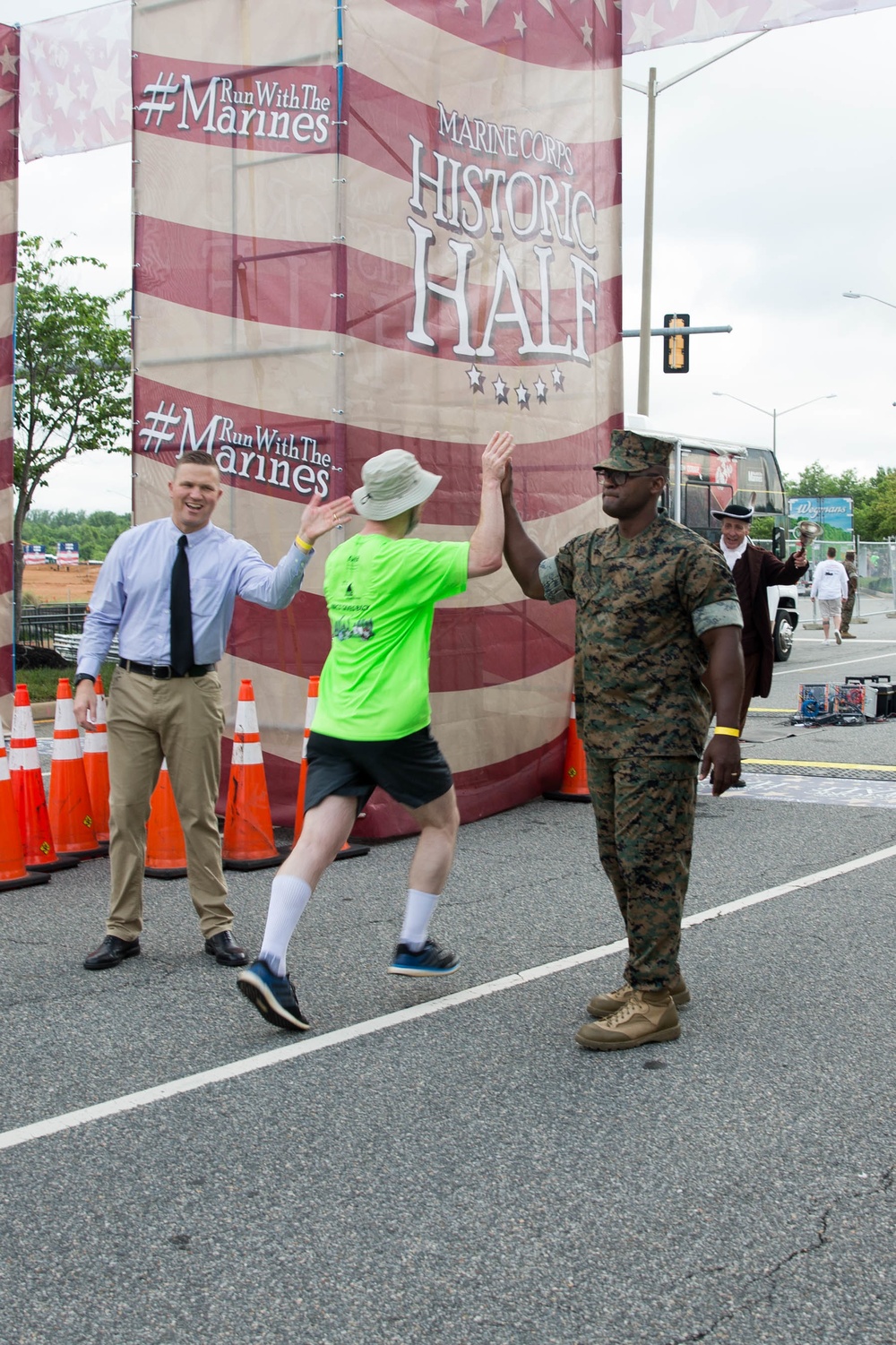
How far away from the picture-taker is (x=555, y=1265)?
303cm

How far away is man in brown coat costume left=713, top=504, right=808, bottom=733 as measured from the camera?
8758 mm

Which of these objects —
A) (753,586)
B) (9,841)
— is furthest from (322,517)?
(753,586)

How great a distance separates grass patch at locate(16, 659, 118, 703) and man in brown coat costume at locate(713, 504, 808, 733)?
6.96 m

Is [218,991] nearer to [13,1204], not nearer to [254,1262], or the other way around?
[13,1204]

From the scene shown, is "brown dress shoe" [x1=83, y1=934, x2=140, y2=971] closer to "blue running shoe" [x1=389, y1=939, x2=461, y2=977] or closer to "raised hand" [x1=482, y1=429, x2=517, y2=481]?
"blue running shoe" [x1=389, y1=939, x2=461, y2=977]

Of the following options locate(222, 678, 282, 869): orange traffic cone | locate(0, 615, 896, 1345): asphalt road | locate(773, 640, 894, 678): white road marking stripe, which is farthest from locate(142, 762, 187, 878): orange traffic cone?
locate(773, 640, 894, 678): white road marking stripe

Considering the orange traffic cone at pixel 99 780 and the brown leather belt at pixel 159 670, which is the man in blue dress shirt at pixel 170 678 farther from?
the orange traffic cone at pixel 99 780

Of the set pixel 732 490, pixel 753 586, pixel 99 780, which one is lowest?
pixel 99 780

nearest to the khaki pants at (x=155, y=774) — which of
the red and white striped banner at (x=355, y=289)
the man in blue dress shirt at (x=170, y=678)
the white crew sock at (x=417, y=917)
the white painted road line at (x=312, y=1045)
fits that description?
the man in blue dress shirt at (x=170, y=678)

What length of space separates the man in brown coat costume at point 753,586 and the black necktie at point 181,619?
4271 mm

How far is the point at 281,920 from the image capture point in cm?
444

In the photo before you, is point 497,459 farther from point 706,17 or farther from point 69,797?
point 706,17

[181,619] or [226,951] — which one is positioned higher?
[181,619]

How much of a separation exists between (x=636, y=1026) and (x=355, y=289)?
15.8 ft
